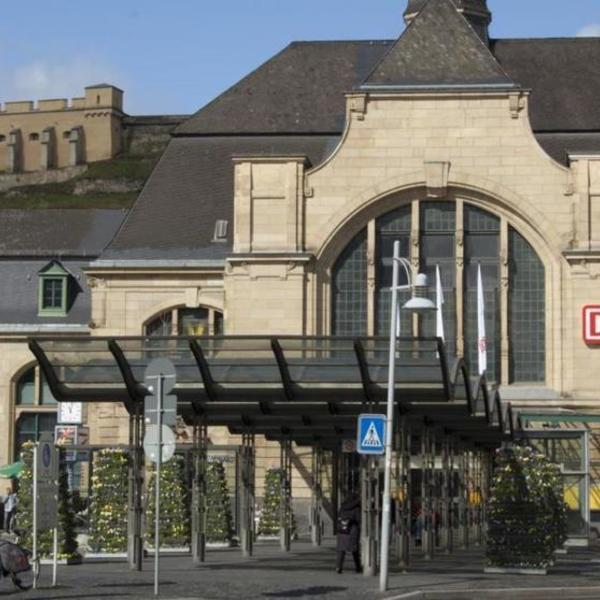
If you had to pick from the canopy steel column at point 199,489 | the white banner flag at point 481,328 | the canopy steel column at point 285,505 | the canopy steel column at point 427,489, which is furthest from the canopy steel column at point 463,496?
the canopy steel column at point 199,489

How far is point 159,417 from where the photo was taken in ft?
96.6

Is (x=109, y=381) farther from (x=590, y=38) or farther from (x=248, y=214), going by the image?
(x=590, y=38)

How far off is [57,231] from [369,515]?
4672 cm

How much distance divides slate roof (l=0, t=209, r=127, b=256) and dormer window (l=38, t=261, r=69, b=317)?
2.20 m

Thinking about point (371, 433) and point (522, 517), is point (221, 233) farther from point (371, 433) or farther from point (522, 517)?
point (371, 433)

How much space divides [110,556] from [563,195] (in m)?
23.4

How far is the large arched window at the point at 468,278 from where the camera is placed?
6041cm

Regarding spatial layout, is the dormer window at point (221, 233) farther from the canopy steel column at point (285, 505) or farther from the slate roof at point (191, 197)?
the canopy steel column at point (285, 505)

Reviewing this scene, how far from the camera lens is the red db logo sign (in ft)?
195

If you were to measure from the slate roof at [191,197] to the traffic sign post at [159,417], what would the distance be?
34.5 m

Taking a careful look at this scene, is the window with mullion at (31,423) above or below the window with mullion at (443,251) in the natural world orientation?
below

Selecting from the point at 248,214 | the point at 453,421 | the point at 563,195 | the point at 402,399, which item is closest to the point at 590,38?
the point at 563,195

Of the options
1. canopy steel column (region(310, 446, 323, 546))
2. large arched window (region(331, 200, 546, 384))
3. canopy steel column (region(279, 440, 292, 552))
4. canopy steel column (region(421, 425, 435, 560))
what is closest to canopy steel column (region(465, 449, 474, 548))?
large arched window (region(331, 200, 546, 384))

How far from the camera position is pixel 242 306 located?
2384 inches
